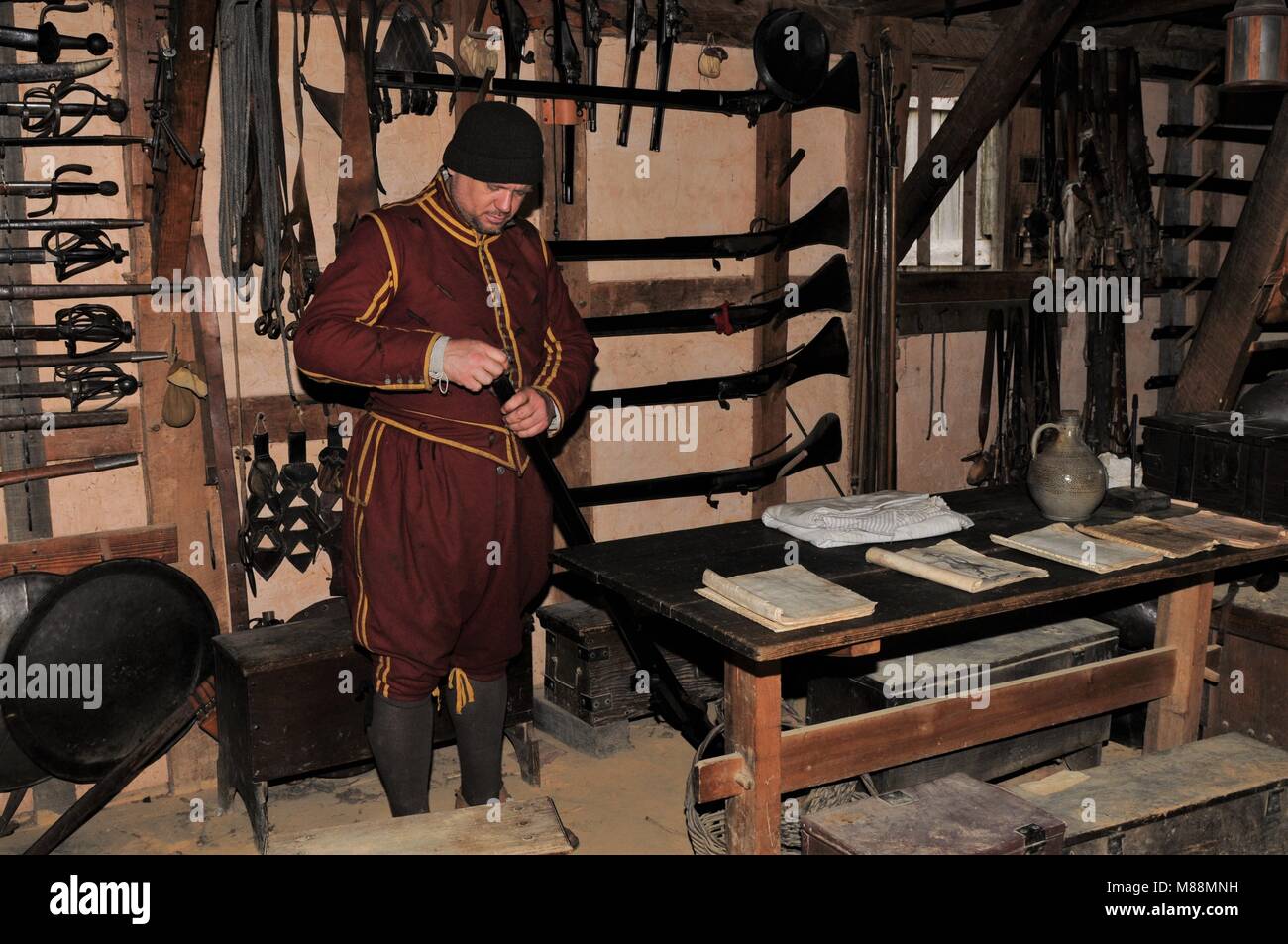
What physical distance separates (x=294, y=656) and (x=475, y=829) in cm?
138

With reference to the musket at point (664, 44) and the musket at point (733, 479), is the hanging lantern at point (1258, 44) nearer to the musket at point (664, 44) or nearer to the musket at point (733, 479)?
the musket at point (664, 44)

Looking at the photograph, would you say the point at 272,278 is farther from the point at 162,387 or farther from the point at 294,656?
the point at 294,656

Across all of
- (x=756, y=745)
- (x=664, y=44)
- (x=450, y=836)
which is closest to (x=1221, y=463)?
(x=756, y=745)

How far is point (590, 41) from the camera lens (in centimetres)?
442

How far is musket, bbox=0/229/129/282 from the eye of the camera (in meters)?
3.69

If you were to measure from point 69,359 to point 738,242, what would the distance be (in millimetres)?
2473

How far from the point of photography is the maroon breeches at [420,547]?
10.6 feet

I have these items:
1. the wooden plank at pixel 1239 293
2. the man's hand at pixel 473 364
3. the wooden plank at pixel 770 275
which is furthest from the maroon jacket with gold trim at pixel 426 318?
the wooden plank at pixel 1239 293

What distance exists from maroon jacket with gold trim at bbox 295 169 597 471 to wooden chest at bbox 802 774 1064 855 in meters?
1.27

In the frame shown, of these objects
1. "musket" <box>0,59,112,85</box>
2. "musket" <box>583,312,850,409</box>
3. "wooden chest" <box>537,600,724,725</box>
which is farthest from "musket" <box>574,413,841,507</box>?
"musket" <box>0,59,112,85</box>

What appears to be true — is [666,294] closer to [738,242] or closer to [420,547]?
[738,242]

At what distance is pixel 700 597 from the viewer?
297 centimetres

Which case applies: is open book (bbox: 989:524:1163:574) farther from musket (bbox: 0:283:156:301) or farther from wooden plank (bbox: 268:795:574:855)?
musket (bbox: 0:283:156:301)

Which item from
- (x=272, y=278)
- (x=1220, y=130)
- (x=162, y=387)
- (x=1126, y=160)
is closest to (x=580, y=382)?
(x=272, y=278)
